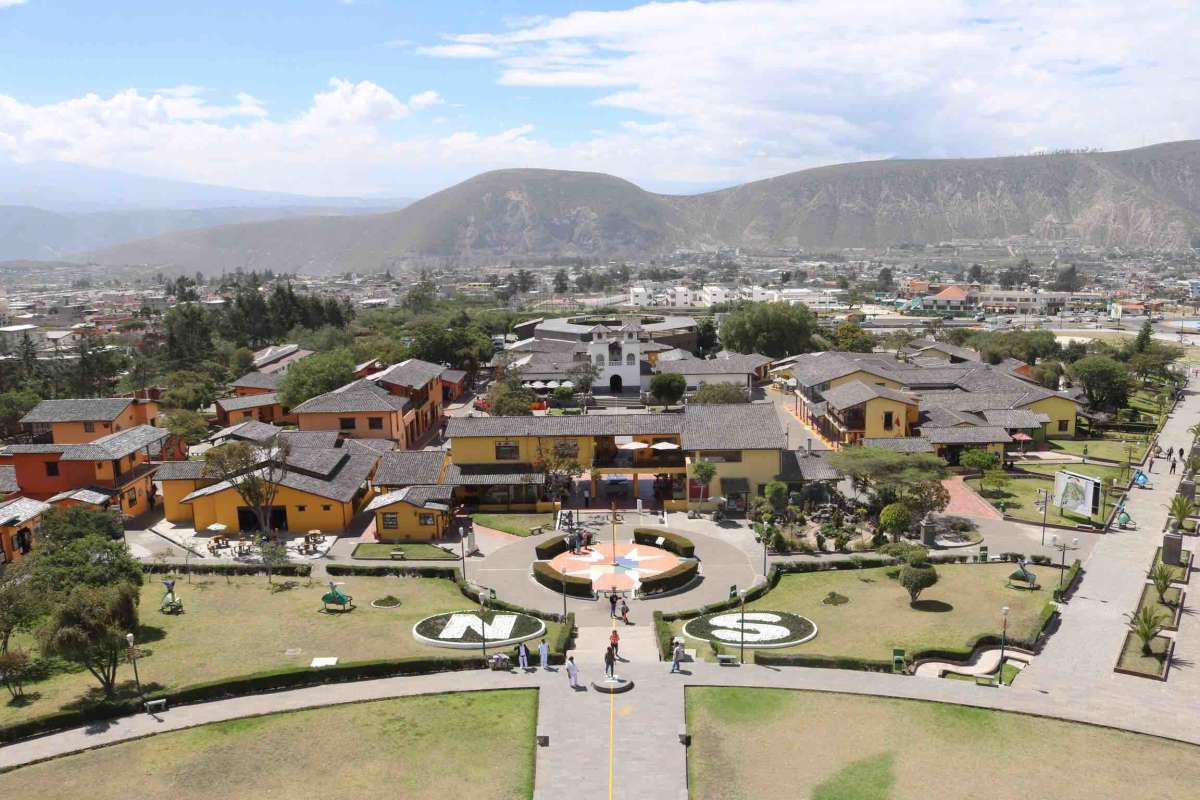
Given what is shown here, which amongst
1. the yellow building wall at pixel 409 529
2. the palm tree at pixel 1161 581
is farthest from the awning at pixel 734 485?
the palm tree at pixel 1161 581

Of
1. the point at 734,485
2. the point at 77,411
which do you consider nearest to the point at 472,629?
the point at 734,485

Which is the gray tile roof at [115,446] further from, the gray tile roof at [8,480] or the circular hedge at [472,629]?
the circular hedge at [472,629]

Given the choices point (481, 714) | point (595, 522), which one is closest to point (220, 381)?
point (595, 522)

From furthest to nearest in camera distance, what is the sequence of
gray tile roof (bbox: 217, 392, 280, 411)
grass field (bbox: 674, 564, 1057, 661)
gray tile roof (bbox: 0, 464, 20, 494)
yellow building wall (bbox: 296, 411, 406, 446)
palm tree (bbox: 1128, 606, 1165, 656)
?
1. gray tile roof (bbox: 217, 392, 280, 411)
2. yellow building wall (bbox: 296, 411, 406, 446)
3. gray tile roof (bbox: 0, 464, 20, 494)
4. grass field (bbox: 674, 564, 1057, 661)
5. palm tree (bbox: 1128, 606, 1165, 656)

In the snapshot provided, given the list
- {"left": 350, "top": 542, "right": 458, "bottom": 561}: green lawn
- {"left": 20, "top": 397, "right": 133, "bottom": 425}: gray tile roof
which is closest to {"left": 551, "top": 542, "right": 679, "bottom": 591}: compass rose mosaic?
{"left": 350, "top": 542, "right": 458, "bottom": 561}: green lawn

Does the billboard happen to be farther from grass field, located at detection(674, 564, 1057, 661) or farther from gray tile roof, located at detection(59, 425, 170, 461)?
gray tile roof, located at detection(59, 425, 170, 461)

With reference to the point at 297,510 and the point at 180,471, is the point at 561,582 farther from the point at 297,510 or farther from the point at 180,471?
the point at 180,471
